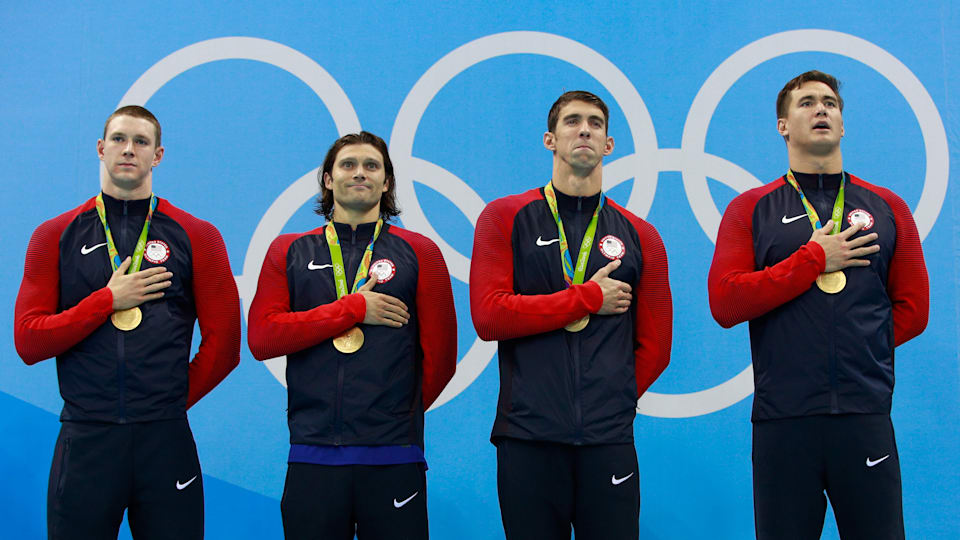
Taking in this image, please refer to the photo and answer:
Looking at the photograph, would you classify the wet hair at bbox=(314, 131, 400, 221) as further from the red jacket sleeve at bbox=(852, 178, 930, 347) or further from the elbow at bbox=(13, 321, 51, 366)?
the red jacket sleeve at bbox=(852, 178, 930, 347)

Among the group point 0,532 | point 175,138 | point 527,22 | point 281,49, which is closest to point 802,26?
point 527,22

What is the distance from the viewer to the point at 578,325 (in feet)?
10.1

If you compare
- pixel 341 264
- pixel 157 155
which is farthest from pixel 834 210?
pixel 157 155

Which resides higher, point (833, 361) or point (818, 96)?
point (818, 96)

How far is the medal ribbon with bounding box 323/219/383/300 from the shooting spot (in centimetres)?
325

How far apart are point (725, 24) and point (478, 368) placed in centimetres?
Result: 246

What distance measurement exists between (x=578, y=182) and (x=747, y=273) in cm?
73

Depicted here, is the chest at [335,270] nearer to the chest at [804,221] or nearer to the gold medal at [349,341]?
the gold medal at [349,341]

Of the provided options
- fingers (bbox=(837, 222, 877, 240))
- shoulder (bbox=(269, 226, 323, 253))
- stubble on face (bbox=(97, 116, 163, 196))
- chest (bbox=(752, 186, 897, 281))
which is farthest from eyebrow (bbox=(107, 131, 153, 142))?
fingers (bbox=(837, 222, 877, 240))

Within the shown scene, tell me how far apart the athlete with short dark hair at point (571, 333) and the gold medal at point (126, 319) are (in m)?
1.31

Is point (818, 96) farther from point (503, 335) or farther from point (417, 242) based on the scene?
point (417, 242)

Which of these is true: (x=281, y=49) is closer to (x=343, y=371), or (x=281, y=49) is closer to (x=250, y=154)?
(x=250, y=154)

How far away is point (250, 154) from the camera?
4.90 m

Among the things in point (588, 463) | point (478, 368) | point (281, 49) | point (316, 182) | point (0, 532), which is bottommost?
point (0, 532)
